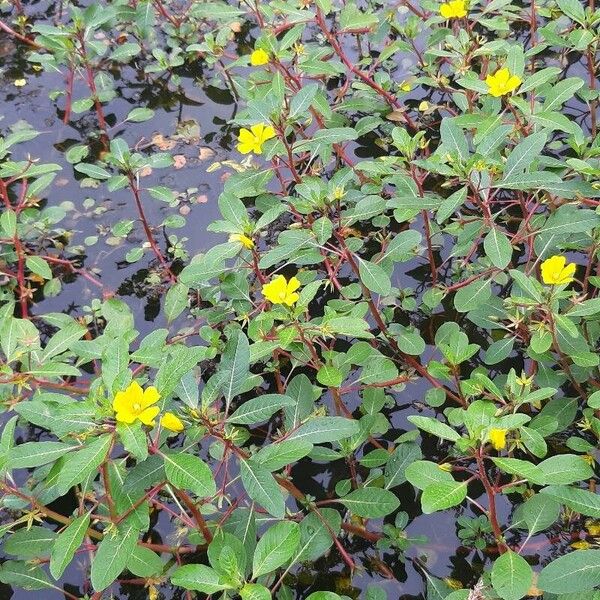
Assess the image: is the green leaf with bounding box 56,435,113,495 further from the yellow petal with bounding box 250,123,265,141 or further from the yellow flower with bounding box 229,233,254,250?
the yellow petal with bounding box 250,123,265,141

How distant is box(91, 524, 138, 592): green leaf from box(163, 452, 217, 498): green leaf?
25 cm

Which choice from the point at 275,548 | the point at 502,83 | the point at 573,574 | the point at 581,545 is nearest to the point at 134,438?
the point at 275,548

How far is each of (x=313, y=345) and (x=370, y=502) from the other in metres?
0.61

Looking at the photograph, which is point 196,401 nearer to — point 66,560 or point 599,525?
point 66,560

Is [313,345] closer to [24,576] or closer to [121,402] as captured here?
[121,402]

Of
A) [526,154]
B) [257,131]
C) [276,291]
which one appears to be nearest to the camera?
[276,291]

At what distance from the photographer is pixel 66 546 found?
1.56m

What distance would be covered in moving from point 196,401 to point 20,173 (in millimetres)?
1768

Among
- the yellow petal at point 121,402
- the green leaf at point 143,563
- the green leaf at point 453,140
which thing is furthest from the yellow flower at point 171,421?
the green leaf at point 453,140

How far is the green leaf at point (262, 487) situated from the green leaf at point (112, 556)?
Answer: 312mm

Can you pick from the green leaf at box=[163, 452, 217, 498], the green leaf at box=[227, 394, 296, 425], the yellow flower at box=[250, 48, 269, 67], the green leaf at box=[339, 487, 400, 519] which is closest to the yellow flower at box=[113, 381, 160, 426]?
the green leaf at box=[163, 452, 217, 498]

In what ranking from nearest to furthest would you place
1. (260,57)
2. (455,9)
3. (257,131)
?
1. (257,131)
2. (260,57)
3. (455,9)

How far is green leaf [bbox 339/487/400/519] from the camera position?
6.22 feet

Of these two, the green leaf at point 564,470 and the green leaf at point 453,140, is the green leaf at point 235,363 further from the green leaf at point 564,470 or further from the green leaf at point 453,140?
the green leaf at point 453,140
